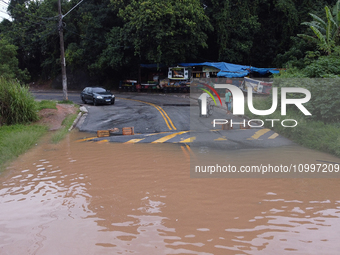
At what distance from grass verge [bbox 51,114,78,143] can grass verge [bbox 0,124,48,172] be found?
30.4 inches

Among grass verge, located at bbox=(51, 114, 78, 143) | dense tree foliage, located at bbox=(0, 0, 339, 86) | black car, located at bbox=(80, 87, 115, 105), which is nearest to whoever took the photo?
grass verge, located at bbox=(51, 114, 78, 143)

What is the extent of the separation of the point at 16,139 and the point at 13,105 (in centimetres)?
457

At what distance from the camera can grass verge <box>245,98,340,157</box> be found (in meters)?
11.2

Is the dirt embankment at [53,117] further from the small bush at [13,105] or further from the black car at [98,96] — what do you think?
the black car at [98,96]

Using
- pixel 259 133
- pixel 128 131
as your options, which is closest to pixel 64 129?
Answer: pixel 128 131

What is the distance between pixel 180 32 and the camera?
107 ft

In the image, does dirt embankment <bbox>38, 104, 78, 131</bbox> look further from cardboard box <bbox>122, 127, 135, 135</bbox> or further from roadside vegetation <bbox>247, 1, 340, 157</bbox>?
roadside vegetation <bbox>247, 1, 340, 157</bbox>

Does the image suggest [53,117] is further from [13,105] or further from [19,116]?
[13,105]

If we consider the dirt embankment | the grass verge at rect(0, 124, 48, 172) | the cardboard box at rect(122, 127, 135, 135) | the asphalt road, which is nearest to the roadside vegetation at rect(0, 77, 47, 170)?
the grass verge at rect(0, 124, 48, 172)

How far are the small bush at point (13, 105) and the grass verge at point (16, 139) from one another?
0.81m

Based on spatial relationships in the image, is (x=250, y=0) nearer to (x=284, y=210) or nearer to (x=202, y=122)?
(x=202, y=122)

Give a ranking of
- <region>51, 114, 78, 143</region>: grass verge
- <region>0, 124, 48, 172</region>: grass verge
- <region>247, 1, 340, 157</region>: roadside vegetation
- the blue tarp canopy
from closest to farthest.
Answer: <region>0, 124, 48, 172</region>: grass verge
<region>247, 1, 340, 157</region>: roadside vegetation
<region>51, 114, 78, 143</region>: grass verge
the blue tarp canopy

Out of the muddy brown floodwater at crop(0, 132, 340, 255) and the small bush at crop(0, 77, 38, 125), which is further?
the small bush at crop(0, 77, 38, 125)

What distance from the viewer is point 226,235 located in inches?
223
